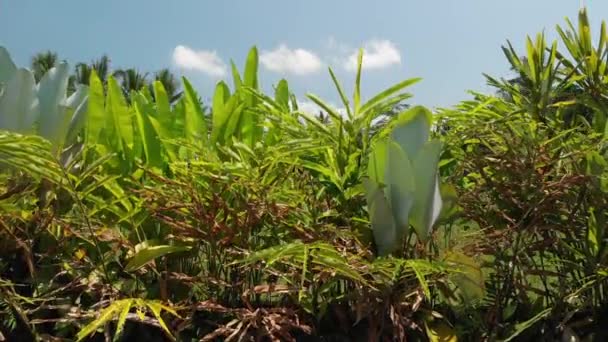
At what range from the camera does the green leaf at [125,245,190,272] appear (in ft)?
6.55

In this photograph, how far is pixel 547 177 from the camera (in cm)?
215

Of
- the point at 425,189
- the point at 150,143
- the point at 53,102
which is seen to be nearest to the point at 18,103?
the point at 53,102

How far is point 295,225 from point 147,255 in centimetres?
38

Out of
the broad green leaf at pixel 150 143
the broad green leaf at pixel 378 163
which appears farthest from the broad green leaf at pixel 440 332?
the broad green leaf at pixel 150 143

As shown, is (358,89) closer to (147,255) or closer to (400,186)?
(400,186)

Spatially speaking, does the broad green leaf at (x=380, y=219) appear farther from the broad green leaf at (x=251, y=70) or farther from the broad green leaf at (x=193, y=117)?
the broad green leaf at (x=251, y=70)

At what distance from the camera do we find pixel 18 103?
7.40 feet

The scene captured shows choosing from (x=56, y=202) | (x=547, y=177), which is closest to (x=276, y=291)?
(x=56, y=202)

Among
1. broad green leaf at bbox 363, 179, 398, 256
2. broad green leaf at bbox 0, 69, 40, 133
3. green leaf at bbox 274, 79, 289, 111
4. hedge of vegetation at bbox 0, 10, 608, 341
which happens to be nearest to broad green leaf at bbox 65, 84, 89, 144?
hedge of vegetation at bbox 0, 10, 608, 341

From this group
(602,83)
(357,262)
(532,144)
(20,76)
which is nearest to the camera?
(357,262)

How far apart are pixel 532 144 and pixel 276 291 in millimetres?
774

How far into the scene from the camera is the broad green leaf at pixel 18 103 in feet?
7.38

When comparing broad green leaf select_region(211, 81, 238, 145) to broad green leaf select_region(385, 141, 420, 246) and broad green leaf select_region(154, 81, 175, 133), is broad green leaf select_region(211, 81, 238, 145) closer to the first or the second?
broad green leaf select_region(154, 81, 175, 133)

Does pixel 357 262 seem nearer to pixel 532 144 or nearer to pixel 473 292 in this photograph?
pixel 473 292
